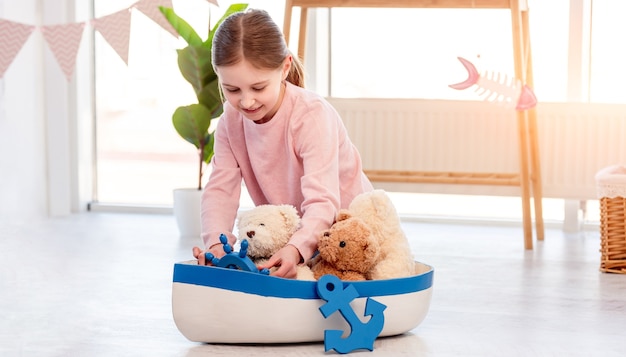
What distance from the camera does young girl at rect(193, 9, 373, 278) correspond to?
5.01 feet

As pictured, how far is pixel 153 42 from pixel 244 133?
2016 millimetres

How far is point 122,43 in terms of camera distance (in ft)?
6.81

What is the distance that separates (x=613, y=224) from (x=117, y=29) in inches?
53.1

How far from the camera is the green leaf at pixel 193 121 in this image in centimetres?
285

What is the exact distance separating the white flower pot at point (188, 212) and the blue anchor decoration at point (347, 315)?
1.52 metres

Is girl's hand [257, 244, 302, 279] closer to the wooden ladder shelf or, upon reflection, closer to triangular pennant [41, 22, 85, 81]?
triangular pennant [41, 22, 85, 81]

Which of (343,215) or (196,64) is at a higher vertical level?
(196,64)

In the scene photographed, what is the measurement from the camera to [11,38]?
2.11 metres

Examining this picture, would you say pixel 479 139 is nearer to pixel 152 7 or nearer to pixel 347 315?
pixel 152 7

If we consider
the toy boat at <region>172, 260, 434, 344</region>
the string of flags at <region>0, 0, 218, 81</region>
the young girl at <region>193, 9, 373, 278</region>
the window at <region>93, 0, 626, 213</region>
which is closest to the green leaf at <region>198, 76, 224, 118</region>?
the window at <region>93, 0, 626, 213</region>

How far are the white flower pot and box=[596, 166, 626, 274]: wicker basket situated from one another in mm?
Answer: 1306

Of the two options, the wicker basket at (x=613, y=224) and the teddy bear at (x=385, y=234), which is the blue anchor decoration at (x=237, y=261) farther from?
the wicker basket at (x=613, y=224)

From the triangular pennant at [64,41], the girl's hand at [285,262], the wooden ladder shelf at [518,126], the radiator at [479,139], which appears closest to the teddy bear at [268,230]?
the girl's hand at [285,262]

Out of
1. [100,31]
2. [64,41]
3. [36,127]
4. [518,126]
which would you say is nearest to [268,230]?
[100,31]
